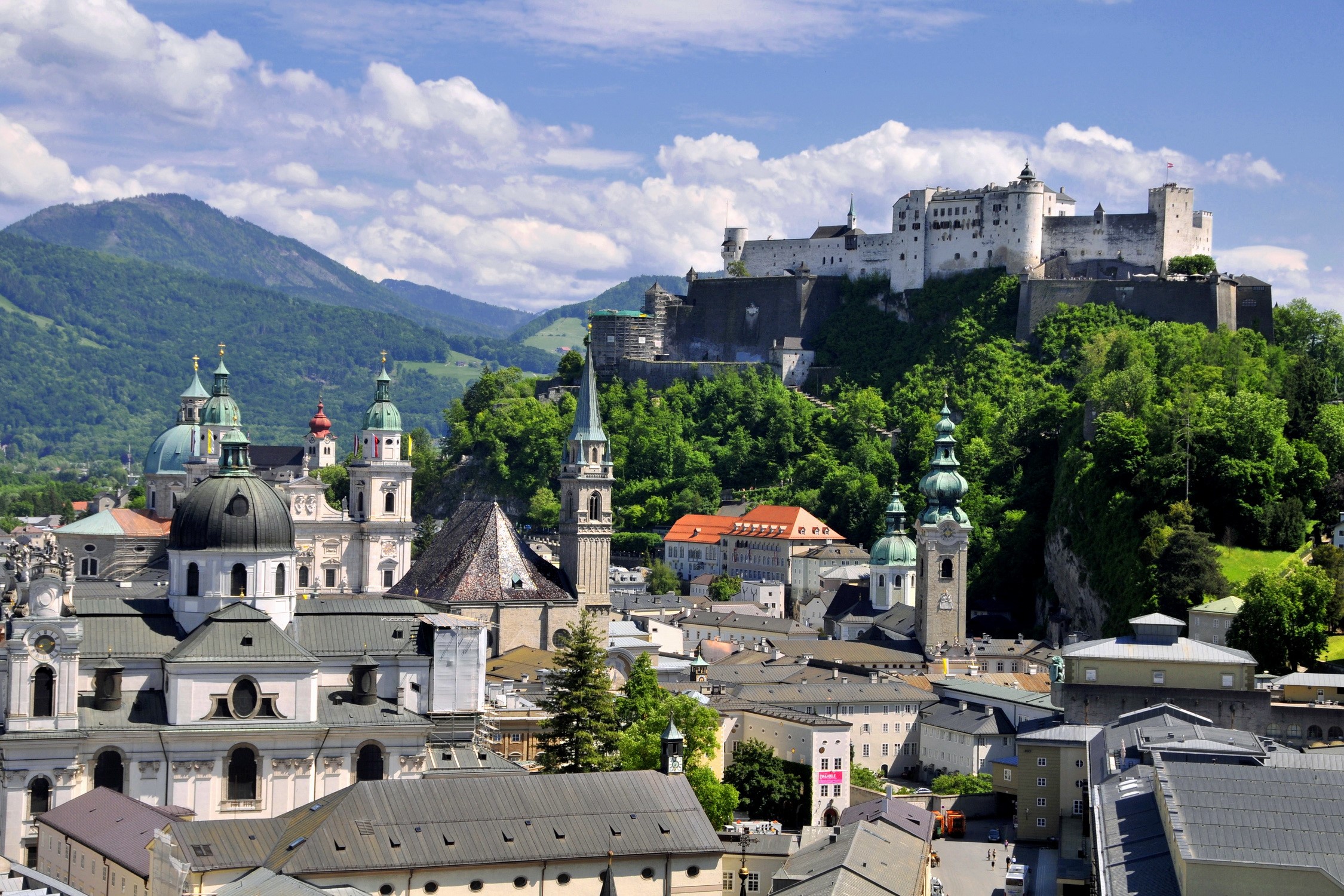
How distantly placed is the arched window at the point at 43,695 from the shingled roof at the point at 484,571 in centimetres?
3014

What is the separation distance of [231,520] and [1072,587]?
53976 mm

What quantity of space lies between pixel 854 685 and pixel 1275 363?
3567cm

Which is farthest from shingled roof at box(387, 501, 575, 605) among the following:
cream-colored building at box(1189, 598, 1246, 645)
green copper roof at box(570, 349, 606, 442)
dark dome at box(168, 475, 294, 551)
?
cream-colored building at box(1189, 598, 1246, 645)

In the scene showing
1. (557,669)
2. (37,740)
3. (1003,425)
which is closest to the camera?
(37,740)

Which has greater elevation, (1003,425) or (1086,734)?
(1003,425)

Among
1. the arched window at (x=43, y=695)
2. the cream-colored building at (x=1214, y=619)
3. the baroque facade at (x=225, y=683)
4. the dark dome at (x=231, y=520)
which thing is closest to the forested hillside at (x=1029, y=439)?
the cream-colored building at (x=1214, y=619)

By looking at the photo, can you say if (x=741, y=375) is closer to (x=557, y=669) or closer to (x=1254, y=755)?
(x=557, y=669)

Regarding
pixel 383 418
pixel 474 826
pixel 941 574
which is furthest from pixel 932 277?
pixel 474 826

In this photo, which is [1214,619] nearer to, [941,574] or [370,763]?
[941,574]

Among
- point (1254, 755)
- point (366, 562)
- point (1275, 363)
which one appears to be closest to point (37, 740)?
point (1254, 755)

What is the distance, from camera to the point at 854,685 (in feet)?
292

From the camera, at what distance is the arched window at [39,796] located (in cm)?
5366

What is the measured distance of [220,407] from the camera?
11912cm

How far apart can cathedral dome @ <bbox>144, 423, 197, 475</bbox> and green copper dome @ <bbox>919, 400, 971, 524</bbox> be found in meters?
43.3
